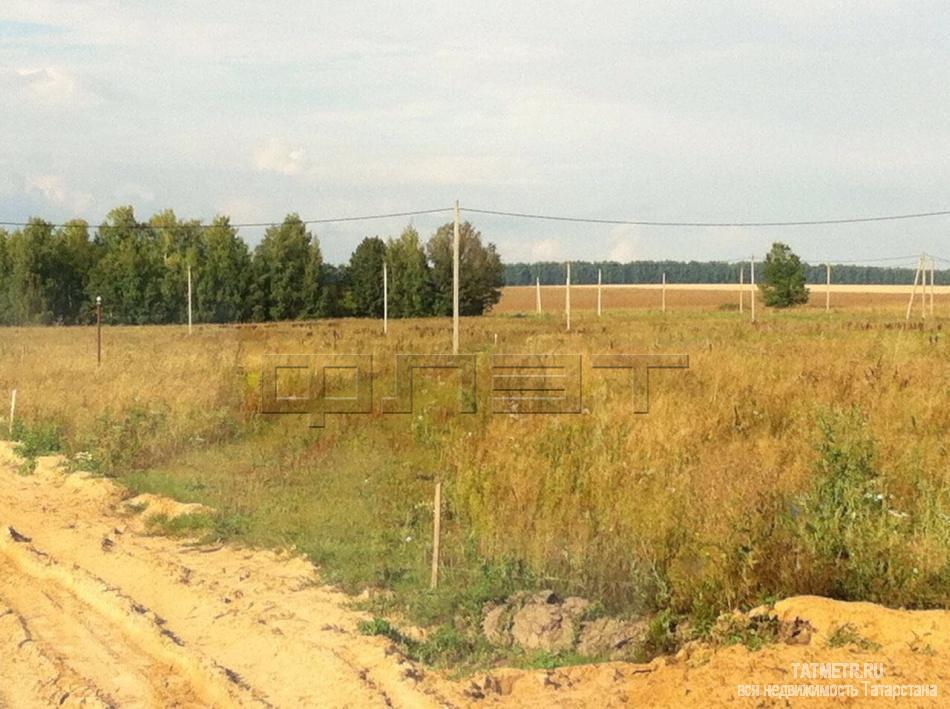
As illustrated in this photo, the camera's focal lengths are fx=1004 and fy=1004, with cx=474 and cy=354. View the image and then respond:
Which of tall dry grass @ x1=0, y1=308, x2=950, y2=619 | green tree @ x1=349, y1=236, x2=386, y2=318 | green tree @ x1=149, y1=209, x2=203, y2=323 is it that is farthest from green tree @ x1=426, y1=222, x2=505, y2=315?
tall dry grass @ x1=0, y1=308, x2=950, y2=619

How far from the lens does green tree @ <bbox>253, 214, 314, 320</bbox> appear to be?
65.2m

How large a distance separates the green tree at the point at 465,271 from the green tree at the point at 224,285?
12.4 meters

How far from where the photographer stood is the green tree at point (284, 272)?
65.2 meters

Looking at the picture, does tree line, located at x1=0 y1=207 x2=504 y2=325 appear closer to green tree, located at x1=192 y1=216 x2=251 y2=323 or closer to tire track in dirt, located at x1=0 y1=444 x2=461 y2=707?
green tree, located at x1=192 y1=216 x2=251 y2=323

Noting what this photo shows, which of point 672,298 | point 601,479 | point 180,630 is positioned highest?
point 672,298

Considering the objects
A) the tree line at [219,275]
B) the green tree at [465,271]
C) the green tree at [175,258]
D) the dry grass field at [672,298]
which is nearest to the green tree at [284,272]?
the tree line at [219,275]

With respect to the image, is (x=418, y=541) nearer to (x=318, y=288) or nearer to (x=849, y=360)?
(x=849, y=360)

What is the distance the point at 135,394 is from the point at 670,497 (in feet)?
43.1

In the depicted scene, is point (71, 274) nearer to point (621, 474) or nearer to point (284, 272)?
point (284, 272)

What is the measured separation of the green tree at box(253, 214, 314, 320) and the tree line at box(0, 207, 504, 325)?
67 mm

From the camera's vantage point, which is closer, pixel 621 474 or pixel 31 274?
pixel 621 474

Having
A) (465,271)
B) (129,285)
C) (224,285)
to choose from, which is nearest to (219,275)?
(224,285)

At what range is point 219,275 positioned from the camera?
208ft

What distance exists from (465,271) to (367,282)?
7.83 metres
